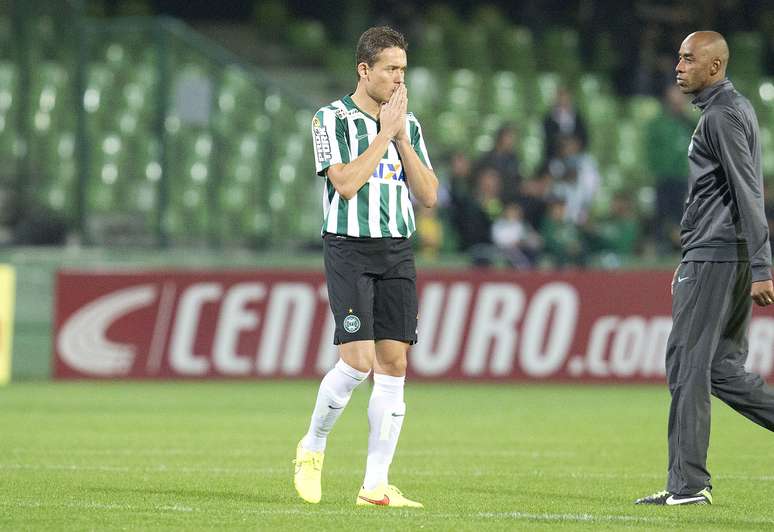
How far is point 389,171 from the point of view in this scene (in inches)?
286

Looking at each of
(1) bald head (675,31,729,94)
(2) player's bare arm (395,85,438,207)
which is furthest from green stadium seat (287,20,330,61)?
(1) bald head (675,31,729,94)

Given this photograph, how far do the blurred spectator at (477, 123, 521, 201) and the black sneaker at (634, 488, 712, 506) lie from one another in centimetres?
1090

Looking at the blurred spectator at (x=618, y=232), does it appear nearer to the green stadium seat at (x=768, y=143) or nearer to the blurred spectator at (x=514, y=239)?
the blurred spectator at (x=514, y=239)

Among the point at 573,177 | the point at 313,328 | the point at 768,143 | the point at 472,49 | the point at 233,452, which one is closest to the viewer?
the point at 233,452

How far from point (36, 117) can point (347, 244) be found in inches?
442

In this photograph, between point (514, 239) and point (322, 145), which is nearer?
point (322, 145)

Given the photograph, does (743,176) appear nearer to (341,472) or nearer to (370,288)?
(370,288)

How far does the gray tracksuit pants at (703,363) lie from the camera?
23.4 ft

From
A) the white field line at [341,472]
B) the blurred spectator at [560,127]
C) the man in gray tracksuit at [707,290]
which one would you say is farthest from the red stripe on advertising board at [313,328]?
the man in gray tracksuit at [707,290]

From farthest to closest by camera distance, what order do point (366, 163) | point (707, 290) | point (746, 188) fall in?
point (707, 290), point (366, 163), point (746, 188)

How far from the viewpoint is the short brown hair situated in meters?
7.13

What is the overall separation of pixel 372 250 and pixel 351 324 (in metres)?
0.37

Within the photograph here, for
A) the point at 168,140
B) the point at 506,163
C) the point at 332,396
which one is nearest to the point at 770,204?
the point at 506,163

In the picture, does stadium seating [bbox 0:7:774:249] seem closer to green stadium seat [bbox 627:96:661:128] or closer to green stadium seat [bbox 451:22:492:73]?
green stadium seat [bbox 451:22:492:73]
